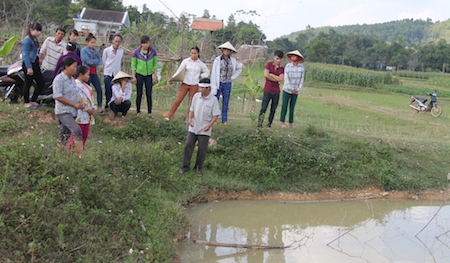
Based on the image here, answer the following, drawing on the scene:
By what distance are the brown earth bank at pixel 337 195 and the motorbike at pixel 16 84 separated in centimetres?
344

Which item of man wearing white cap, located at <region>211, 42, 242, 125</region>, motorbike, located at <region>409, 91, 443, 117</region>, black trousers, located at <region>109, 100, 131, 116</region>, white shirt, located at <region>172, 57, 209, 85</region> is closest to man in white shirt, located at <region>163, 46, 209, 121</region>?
white shirt, located at <region>172, 57, 209, 85</region>

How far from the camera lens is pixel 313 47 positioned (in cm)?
4531

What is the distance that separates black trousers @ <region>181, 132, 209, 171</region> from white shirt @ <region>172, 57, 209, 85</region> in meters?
1.45

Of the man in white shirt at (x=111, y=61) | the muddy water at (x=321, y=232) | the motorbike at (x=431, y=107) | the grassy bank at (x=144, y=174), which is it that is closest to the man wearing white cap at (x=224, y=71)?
the grassy bank at (x=144, y=174)

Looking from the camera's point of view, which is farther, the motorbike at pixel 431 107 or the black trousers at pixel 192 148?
the motorbike at pixel 431 107

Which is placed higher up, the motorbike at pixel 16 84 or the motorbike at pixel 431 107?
the motorbike at pixel 16 84

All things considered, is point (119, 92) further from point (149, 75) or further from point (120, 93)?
point (149, 75)

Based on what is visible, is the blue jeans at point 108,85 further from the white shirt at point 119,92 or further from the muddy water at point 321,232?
the muddy water at point 321,232

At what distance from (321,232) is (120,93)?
4.00 meters

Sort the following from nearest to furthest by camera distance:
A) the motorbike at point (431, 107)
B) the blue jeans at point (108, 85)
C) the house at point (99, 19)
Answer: the blue jeans at point (108, 85) < the motorbike at point (431, 107) < the house at point (99, 19)

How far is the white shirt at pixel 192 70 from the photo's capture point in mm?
7711

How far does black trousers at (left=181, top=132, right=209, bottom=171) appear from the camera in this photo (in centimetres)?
667

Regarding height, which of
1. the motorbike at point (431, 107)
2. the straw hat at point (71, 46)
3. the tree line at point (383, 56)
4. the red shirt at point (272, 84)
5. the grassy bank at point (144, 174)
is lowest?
the grassy bank at point (144, 174)

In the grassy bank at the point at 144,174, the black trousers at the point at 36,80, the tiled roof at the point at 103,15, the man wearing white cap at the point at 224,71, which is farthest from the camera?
the tiled roof at the point at 103,15
